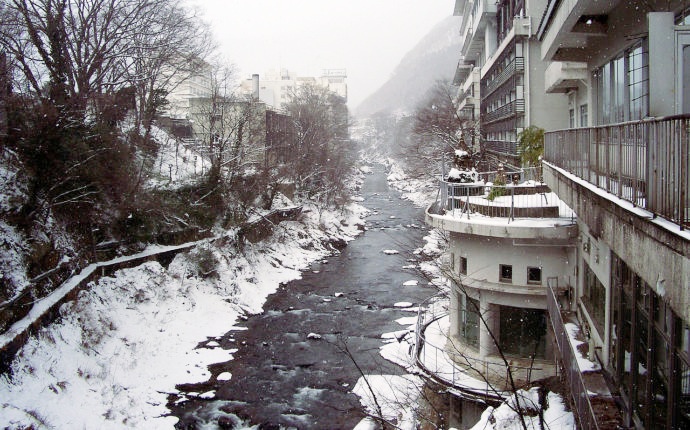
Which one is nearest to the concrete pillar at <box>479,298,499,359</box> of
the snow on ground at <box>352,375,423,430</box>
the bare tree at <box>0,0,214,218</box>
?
the snow on ground at <box>352,375,423,430</box>

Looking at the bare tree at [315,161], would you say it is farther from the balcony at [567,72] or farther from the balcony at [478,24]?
the balcony at [567,72]

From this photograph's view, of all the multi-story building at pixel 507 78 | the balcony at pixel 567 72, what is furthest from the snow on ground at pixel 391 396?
the multi-story building at pixel 507 78

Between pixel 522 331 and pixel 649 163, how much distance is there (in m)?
8.28

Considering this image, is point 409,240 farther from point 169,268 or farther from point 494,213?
point 494,213

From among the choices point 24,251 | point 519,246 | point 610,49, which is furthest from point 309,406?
point 610,49

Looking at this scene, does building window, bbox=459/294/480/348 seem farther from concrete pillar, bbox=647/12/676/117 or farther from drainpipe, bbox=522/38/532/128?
drainpipe, bbox=522/38/532/128

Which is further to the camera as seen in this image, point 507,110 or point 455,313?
point 507,110

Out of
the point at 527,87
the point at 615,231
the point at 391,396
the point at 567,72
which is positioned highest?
the point at 527,87

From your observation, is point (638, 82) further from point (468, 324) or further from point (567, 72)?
point (468, 324)

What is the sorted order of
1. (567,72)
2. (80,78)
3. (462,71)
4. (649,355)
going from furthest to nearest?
(462,71)
(80,78)
(567,72)
(649,355)

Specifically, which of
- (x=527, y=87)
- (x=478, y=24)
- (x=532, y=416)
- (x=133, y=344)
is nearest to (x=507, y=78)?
(x=527, y=87)

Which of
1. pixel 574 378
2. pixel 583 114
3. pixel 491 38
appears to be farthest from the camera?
pixel 491 38

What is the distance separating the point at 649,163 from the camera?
4461 mm

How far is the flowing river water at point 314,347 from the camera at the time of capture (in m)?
13.5
